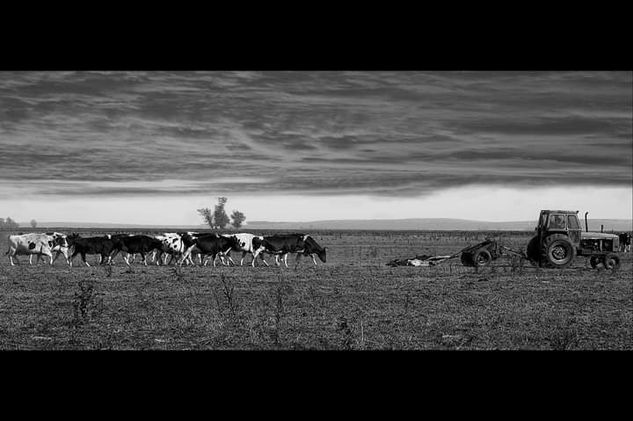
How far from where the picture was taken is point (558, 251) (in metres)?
24.5

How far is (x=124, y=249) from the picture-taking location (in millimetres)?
28453

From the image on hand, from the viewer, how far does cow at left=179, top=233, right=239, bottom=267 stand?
28125 millimetres

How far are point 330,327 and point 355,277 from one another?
33.9 feet

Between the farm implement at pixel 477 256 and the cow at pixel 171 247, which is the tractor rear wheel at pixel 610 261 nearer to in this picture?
the farm implement at pixel 477 256

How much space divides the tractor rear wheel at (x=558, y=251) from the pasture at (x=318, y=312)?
7.51ft

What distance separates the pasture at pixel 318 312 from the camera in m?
10.0

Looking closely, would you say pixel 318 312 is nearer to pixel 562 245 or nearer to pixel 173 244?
pixel 562 245

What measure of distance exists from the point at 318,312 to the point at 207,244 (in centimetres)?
1583

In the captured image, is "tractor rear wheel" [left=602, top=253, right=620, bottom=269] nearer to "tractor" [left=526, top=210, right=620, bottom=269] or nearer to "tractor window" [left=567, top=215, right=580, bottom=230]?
"tractor" [left=526, top=210, right=620, bottom=269]

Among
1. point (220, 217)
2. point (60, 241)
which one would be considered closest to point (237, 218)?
point (220, 217)

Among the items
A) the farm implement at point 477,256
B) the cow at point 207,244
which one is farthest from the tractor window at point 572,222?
the cow at point 207,244

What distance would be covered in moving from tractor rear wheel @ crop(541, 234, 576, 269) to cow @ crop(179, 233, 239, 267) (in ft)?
41.9
